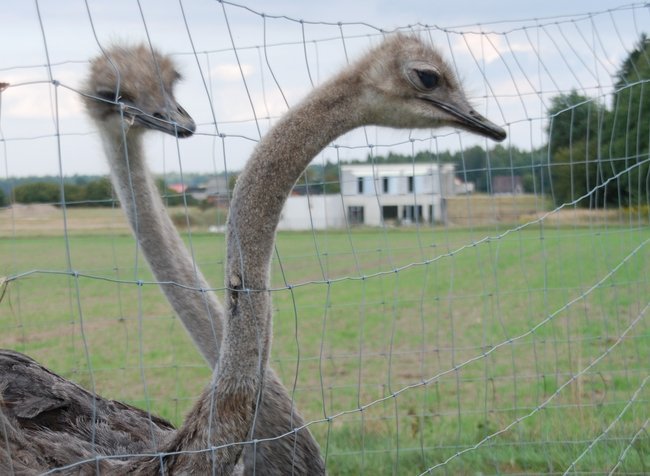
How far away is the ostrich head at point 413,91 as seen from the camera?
129 inches

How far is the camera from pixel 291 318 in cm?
1428

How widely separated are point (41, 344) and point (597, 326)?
5846 millimetres

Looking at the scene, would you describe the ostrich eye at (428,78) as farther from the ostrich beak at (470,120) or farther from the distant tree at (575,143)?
the distant tree at (575,143)

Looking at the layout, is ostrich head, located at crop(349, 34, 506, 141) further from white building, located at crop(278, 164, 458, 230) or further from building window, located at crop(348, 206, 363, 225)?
building window, located at crop(348, 206, 363, 225)

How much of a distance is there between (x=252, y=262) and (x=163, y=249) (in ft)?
3.63

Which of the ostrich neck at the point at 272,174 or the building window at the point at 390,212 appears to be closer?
the ostrich neck at the point at 272,174

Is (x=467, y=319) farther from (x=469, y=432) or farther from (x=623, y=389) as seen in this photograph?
(x=469, y=432)

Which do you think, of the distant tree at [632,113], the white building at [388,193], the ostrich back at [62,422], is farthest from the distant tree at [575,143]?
the ostrich back at [62,422]

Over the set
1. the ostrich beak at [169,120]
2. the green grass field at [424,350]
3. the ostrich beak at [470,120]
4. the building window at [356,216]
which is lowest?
the green grass field at [424,350]

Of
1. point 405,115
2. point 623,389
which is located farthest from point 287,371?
point 405,115

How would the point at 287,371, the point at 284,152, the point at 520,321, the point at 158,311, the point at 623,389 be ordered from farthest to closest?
the point at 158,311
the point at 520,321
the point at 287,371
the point at 623,389
the point at 284,152

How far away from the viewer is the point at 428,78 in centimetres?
329

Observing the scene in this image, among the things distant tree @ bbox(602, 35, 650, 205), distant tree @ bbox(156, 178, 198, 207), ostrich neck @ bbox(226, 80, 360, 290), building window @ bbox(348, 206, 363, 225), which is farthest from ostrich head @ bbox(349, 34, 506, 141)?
building window @ bbox(348, 206, 363, 225)

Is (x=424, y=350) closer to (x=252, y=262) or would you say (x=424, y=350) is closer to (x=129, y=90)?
(x=129, y=90)
